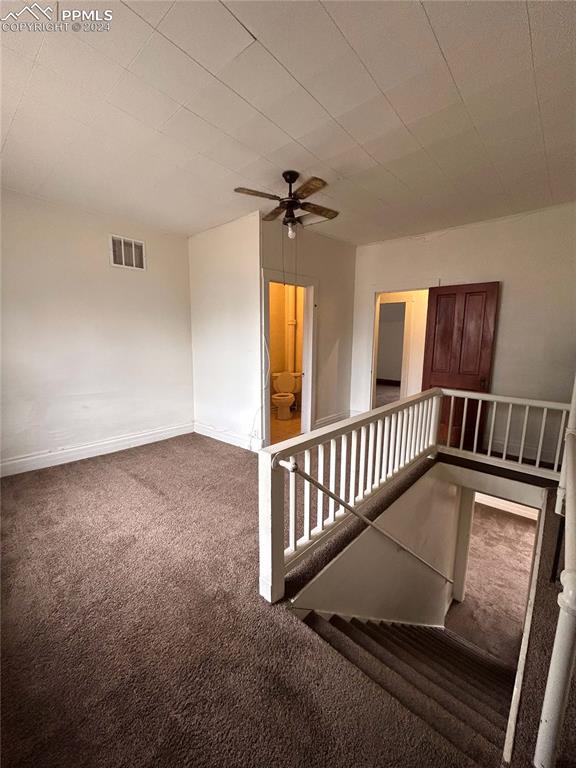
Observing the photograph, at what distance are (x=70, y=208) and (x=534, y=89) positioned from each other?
4.00m

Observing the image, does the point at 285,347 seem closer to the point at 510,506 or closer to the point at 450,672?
the point at 510,506

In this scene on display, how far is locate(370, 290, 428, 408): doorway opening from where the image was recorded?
5824 mm

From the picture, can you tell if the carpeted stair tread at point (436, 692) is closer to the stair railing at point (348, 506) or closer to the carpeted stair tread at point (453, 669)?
the carpeted stair tread at point (453, 669)

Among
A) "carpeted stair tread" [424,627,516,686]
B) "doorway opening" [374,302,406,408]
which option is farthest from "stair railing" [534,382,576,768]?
"doorway opening" [374,302,406,408]

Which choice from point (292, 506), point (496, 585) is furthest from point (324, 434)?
point (496, 585)

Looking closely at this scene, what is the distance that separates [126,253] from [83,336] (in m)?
1.12

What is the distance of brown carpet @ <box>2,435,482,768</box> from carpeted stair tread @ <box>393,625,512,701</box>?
4.97 feet

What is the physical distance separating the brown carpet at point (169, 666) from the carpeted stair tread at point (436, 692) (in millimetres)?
395

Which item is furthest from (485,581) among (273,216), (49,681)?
(273,216)

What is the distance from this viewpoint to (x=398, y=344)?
370 inches

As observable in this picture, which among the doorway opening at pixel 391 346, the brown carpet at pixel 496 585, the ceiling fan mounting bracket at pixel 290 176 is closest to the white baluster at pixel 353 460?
the ceiling fan mounting bracket at pixel 290 176

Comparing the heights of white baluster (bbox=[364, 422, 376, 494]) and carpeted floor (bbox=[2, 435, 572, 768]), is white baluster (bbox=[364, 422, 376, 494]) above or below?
above

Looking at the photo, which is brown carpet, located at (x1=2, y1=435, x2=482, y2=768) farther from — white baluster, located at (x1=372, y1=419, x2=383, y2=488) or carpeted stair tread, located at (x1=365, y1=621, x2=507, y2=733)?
white baluster, located at (x1=372, y1=419, x2=383, y2=488)

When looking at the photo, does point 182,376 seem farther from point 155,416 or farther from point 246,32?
point 246,32
